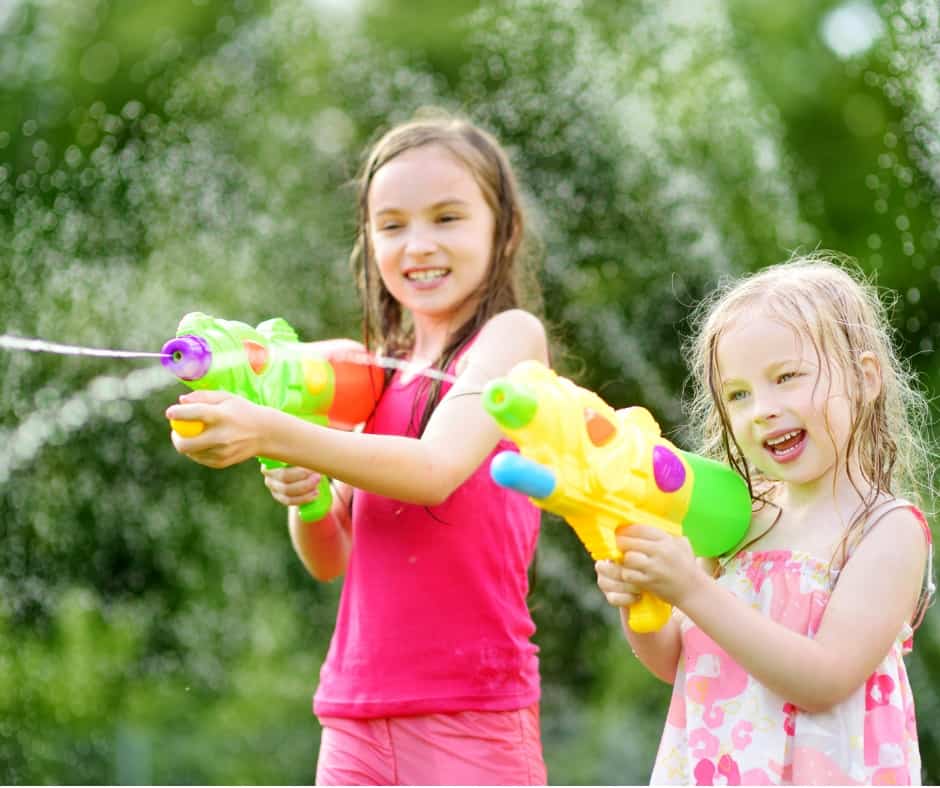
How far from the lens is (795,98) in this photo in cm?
262

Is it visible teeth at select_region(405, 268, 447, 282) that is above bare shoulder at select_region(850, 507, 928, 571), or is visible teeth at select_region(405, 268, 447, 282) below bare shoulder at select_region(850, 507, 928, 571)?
above

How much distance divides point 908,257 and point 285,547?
1.48 metres

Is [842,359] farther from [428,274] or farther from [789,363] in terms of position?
[428,274]

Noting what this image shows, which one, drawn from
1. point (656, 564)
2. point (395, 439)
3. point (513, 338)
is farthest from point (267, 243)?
point (656, 564)

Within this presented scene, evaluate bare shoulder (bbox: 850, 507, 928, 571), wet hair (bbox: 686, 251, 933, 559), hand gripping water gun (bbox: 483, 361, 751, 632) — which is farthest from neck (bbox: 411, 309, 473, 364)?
bare shoulder (bbox: 850, 507, 928, 571)

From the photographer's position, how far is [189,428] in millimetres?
1094

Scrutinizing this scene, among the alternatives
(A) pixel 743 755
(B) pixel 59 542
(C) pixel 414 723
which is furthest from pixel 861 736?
(B) pixel 59 542

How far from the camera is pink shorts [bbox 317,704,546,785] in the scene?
4.33 ft

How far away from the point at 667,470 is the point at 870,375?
0.22m

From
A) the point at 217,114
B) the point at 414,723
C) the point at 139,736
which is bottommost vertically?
the point at 139,736

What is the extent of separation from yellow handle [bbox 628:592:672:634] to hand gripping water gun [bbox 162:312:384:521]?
15.5 inches

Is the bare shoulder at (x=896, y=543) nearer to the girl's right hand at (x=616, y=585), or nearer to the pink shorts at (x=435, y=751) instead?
the girl's right hand at (x=616, y=585)

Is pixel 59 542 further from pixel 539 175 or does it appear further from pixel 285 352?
pixel 285 352

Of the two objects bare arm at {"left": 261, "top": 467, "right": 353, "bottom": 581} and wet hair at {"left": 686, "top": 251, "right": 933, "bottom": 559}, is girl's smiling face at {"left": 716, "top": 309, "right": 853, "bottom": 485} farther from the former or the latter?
bare arm at {"left": 261, "top": 467, "right": 353, "bottom": 581}
